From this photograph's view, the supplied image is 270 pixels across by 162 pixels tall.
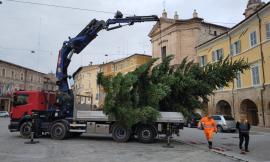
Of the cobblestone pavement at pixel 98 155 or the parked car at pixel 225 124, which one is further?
the parked car at pixel 225 124

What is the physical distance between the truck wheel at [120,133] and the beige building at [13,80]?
144 feet

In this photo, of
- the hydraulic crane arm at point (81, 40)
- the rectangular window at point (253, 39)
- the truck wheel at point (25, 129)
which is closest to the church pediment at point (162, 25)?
the rectangular window at point (253, 39)

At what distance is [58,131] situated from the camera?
17.3 meters

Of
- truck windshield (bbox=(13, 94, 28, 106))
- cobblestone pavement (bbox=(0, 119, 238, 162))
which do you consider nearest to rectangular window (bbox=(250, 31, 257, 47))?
cobblestone pavement (bbox=(0, 119, 238, 162))

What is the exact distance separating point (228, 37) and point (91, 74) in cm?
4963

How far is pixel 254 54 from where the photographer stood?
Result: 28.9 meters

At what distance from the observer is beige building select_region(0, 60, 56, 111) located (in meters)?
63.3

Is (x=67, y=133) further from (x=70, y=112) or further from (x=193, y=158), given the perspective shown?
(x=193, y=158)

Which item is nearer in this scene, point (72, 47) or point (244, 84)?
point (72, 47)

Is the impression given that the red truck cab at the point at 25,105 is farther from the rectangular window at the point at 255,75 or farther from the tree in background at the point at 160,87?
the rectangular window at the point at 255,75

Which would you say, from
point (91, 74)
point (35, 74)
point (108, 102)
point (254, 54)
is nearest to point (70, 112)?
point (108, 102)

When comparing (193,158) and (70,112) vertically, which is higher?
(70,112)

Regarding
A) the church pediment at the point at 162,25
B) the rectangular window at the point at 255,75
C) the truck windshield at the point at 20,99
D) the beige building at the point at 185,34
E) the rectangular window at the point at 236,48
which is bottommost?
the truck windshield at the point at 20,99

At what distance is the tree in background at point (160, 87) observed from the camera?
15.6 m
